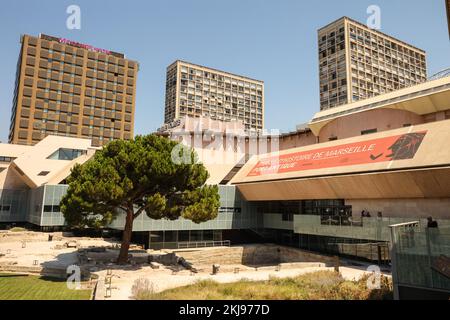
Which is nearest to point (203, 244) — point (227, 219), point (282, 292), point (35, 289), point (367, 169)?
point (227, 219)

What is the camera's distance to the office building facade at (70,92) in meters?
86.4

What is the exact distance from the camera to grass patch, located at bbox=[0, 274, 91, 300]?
1956 centimetres

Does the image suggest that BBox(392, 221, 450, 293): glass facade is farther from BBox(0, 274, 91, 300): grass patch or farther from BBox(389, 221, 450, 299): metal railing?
BBox(0, 274, 91, 300): grass patch

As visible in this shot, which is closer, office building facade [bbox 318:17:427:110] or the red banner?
the red banner

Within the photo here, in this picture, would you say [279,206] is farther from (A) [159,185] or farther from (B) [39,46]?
(B) [39,46]

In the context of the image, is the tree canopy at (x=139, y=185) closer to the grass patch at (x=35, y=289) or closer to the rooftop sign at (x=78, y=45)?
the grass patch at (x=35, y=289)

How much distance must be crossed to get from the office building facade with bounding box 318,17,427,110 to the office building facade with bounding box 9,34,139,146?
5471cm

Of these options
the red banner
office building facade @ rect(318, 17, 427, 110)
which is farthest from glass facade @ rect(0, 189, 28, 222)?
office building facade @ rect(318, 17, 427, 110)

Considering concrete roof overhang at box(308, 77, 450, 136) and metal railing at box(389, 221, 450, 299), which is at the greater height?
concrete roof overhang at box(308, 77, 450, 136)

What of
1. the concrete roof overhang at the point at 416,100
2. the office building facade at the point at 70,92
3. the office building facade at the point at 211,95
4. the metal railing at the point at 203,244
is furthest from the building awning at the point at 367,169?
the office building facade at the point at 211,95
